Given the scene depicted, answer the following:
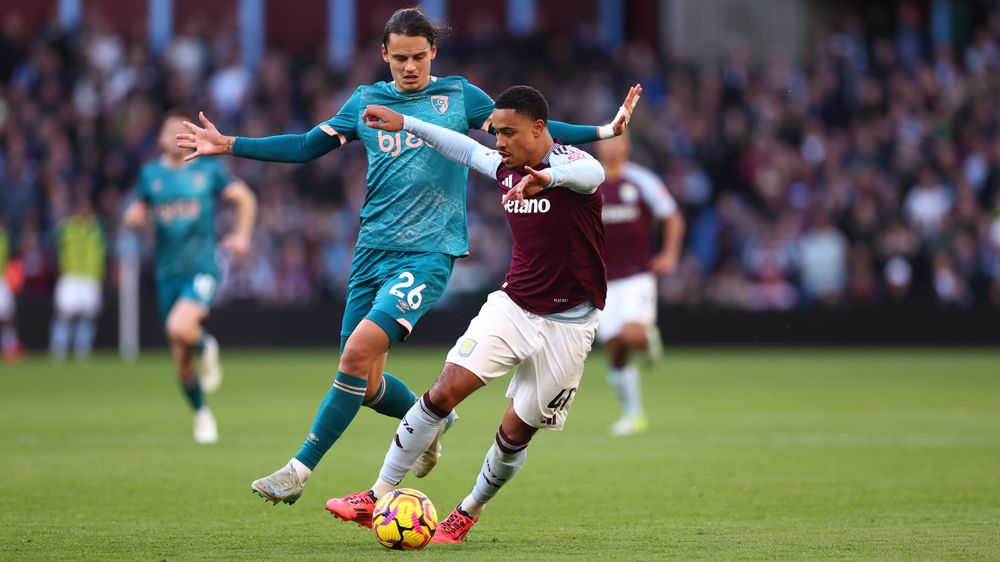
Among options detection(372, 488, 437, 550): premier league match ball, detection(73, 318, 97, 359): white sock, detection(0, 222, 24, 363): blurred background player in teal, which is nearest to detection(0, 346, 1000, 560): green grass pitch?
Answer: detection(372, 488, 437, 550): premier league match ball

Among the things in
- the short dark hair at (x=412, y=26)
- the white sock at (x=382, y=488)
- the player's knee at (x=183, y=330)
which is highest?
the short dark hair at (x=412, y=26)

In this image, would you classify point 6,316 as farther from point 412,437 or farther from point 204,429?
point 412,437

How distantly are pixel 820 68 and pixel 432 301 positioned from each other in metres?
20.7

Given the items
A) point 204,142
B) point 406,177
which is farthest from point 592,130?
point 204,142

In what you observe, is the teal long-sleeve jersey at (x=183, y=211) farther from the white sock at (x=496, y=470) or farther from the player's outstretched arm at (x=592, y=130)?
the white sock at (x=496, y=470)

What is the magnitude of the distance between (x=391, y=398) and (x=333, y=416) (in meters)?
0.94

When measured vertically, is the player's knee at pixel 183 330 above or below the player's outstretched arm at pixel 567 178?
below

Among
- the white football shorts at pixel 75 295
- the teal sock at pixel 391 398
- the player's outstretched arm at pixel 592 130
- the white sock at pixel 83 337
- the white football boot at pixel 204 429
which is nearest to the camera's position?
the player's outstretched arm at pixel 592 130

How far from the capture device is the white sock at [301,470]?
287 inches

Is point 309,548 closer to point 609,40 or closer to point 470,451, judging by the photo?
point 470,451

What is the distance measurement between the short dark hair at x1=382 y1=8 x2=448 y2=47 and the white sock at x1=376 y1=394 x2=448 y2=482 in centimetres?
192

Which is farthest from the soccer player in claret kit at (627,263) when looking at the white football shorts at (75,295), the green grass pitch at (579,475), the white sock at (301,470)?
the white football shorts at (75,295)

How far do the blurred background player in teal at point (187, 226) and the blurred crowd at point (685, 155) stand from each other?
39.6ft

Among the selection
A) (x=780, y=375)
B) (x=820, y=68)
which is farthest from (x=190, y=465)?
(x=820, y=68)
